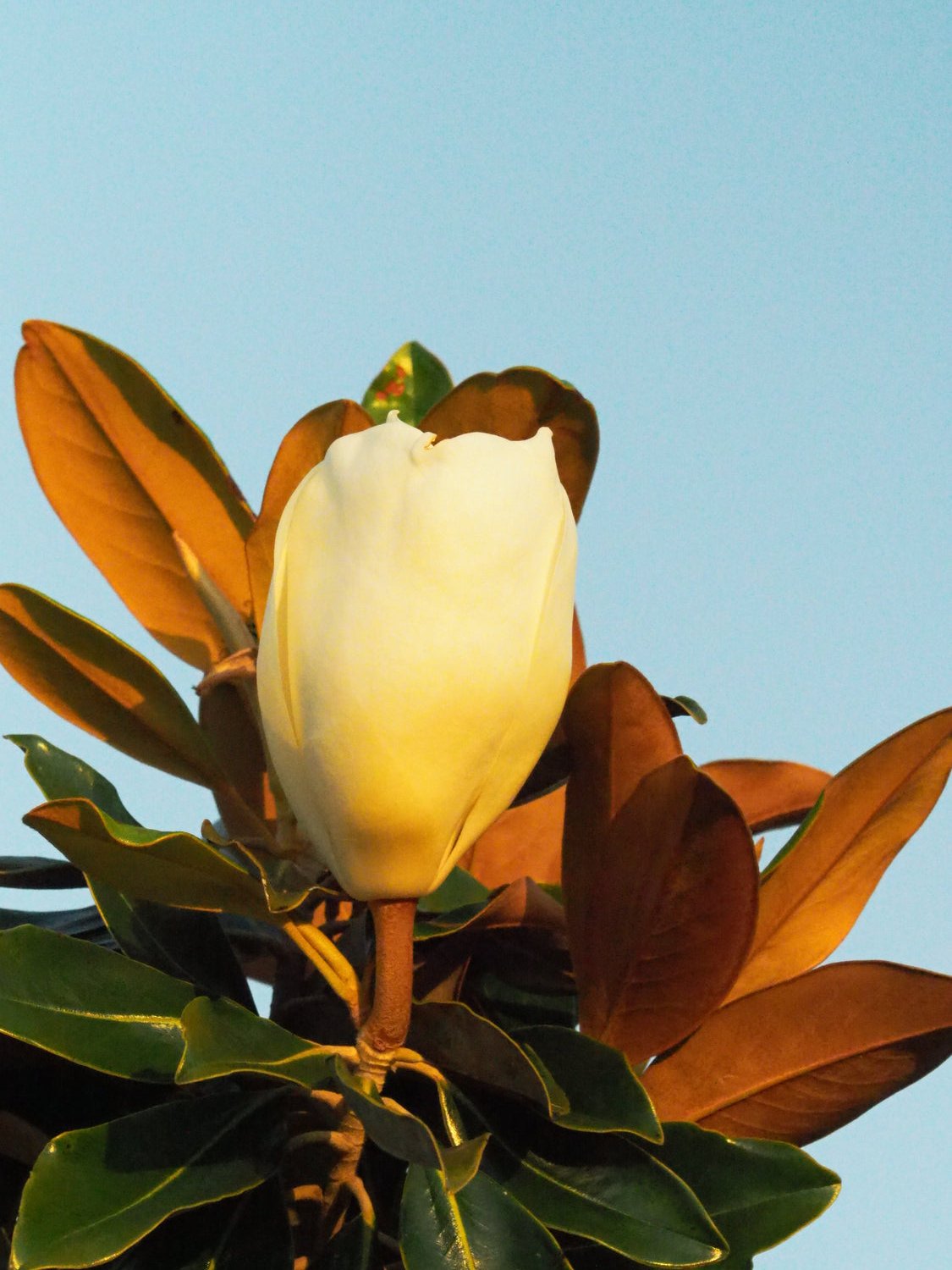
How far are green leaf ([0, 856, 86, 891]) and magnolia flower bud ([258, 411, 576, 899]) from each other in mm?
330

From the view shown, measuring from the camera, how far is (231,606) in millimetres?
1081

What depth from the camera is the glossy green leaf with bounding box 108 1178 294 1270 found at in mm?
926

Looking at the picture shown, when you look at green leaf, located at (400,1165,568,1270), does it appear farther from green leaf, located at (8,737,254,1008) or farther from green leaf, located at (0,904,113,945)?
green leaf, located at (0,904,113,945)

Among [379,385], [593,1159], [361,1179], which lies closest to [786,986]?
[593,1159]

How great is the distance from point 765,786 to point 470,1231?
0.50 m

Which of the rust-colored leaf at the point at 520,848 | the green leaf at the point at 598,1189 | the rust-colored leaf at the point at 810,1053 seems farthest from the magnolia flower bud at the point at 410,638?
the rust-colored leaf at the point at 520,848

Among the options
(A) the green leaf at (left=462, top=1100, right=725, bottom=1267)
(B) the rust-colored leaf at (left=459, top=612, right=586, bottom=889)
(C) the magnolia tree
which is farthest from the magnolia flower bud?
(B) the rust-colored leaf at (left=459, top=612, right=586, bottom=889)

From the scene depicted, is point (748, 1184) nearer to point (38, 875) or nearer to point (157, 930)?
point (157, 930)

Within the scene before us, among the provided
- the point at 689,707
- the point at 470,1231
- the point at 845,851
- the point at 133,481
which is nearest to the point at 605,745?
the point at 689,707

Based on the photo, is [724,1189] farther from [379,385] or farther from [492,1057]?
[379,385]

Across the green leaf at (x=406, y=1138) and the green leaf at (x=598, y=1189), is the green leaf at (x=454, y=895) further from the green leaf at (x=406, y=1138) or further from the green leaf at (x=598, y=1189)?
the green leaf at (x=406, y=1138)

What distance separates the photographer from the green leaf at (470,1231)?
86 cm

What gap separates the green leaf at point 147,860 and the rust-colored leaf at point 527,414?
0.38 meters

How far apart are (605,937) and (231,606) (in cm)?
37
